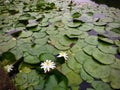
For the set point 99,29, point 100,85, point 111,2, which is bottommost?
point 100,85

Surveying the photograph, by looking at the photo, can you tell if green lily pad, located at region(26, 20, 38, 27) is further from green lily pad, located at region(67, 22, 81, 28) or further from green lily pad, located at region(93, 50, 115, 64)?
green lily pad, located at region(93, 50, 115, 64)

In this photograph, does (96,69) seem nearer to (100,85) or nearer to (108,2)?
(100,85)

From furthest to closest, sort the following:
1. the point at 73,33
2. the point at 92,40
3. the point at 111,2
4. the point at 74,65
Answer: the point at 111,2
the point at 73,33
the point at 92,40
the point at 74,65

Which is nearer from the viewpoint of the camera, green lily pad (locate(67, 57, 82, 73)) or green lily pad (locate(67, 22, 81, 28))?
green lily pad (locate(67, 57, 82, 73))

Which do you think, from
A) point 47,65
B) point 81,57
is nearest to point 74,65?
point 81,57

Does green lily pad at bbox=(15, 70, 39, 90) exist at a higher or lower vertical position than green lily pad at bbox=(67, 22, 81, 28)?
lower

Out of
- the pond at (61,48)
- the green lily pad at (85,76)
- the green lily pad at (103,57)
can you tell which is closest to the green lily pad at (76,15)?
the pond at (61,48)

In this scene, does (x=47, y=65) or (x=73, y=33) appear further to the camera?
(x=73, y=33)

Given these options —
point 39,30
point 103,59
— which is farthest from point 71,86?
point 39,30

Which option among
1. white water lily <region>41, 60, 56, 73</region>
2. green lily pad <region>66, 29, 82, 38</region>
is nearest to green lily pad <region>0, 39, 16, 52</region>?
white water lily <region>41, 60, 56, 73</region>
